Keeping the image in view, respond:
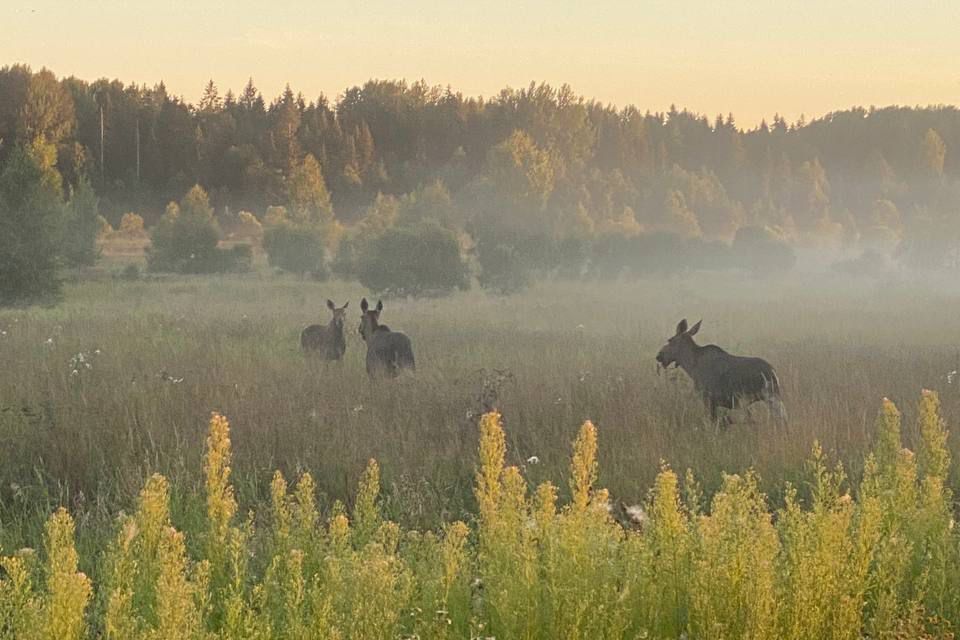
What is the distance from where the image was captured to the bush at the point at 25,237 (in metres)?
26.1

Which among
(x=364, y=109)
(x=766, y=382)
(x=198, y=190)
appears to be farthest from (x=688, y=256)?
(x=766, y=382)

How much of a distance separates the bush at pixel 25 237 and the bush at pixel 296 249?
28.0 meters

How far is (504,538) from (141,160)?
9993cm

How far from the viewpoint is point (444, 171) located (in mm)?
104062

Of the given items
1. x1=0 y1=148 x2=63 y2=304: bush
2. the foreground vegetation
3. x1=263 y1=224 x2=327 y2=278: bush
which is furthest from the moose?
x1=263 y1=224 x2=327 y2=278: bush

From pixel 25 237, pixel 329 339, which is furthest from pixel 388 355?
pixel 25 237

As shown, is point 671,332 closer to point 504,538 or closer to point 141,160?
point 504,538

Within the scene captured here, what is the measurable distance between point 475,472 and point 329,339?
1006 cm

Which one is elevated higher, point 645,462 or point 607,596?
point 607,596

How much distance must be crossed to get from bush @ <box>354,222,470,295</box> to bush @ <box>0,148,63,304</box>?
1360 centimetres

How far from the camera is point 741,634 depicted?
12.7 feet

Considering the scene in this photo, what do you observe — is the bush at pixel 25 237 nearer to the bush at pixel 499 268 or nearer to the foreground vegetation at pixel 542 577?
the bush at pixel 499 268

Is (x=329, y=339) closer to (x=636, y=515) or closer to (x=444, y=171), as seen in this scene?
(x=636, y=515)

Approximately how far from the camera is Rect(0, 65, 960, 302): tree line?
203 ft
